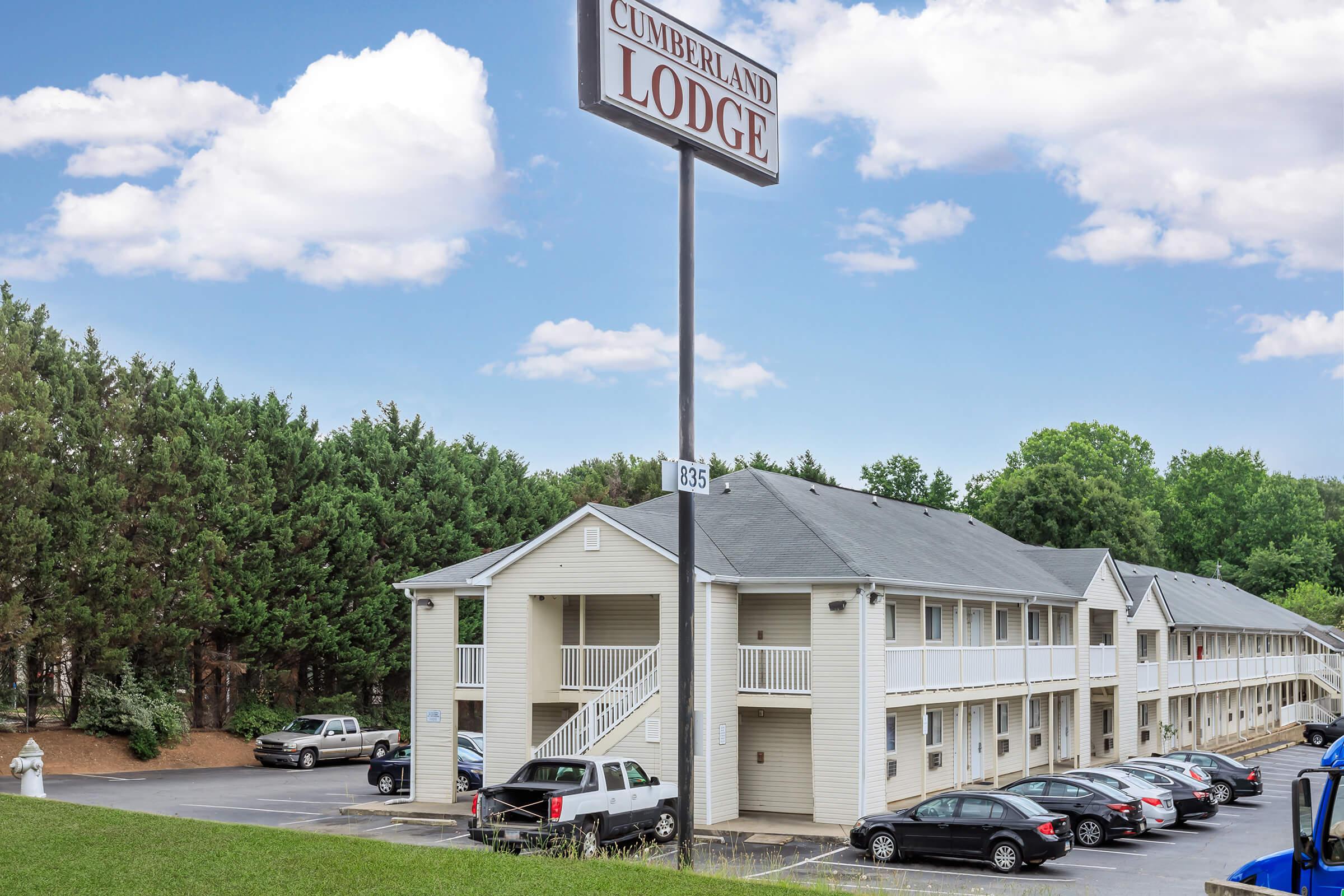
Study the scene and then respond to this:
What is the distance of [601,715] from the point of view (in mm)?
27656

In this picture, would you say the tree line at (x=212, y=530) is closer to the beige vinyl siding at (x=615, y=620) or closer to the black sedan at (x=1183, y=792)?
the beige vinyl siding at (x=615, y=620)

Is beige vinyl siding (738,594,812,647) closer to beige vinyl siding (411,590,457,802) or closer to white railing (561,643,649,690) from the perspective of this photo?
white railing (561,643,649,690)

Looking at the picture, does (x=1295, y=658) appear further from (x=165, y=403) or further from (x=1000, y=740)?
(x=165, y=403)

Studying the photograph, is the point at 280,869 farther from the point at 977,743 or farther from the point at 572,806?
the point at 977,743

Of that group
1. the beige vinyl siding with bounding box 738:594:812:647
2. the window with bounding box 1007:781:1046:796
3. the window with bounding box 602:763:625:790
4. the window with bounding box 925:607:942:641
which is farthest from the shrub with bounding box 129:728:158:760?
the window with bounding box 1007:781:1046:796

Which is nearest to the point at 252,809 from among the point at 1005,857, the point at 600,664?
the point at 600,664

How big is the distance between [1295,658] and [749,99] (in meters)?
57.2

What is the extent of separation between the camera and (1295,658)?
63.3 m

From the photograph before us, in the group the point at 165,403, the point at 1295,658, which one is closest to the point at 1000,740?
the point at 165,403

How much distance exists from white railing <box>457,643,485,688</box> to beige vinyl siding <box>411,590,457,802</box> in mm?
117

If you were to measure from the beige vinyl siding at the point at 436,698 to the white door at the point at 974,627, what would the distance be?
1419 centimetres

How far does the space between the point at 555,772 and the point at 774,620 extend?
329 inches

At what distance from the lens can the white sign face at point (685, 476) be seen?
1472cm

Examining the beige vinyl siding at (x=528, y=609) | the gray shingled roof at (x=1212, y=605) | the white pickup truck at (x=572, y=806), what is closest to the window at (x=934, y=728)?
the beige vinyl siding at (x=528, y=609)
